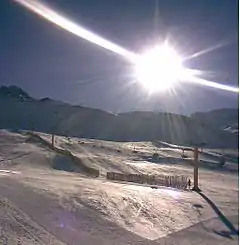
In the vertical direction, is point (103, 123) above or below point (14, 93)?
below

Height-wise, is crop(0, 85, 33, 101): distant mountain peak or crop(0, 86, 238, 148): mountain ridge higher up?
crop(0, 85, 33, 101): distant mountain peak

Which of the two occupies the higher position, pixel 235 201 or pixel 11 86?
pixel 11 86

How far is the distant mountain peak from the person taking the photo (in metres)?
139

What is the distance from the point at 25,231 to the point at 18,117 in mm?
112404

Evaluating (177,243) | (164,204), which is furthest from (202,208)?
(177,243)

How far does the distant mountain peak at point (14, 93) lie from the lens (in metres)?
139

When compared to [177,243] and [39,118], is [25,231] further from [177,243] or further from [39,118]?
[39,118]

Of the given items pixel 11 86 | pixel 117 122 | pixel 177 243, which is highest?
pixel 11 86

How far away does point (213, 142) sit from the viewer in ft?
347

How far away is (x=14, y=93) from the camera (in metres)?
143

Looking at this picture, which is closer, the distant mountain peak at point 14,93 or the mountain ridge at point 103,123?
the mountain ridge at point 103,123

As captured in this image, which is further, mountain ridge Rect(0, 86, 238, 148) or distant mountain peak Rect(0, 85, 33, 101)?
distant mountain peak Rect(0, 85, 33, 101)

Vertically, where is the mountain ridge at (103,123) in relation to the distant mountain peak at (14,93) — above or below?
below

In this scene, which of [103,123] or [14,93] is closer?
[103,123]
